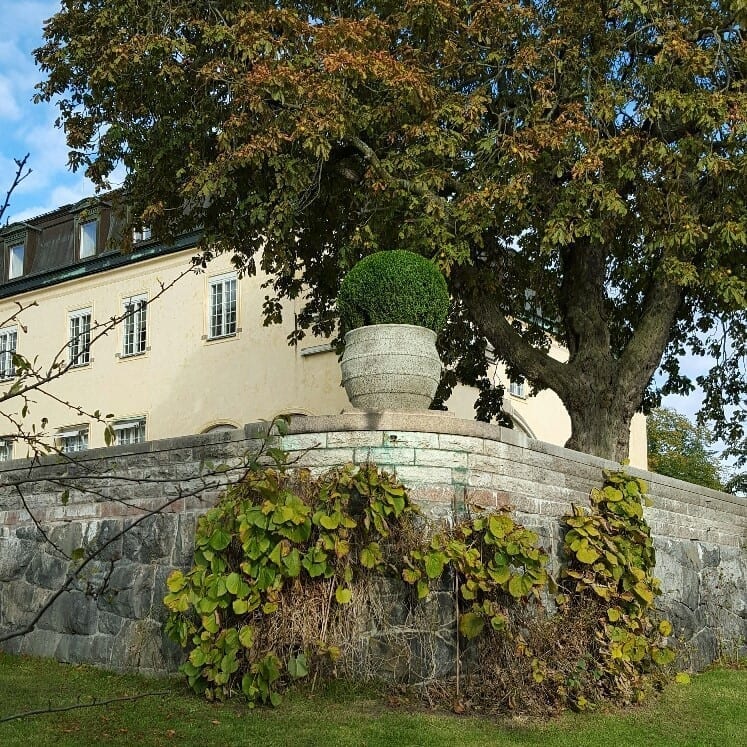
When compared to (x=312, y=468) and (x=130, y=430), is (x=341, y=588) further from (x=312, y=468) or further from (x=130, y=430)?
(x=130, y=430)

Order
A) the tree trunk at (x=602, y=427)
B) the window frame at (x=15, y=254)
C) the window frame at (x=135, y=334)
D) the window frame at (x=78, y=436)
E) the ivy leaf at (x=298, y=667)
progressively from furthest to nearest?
1. the window frame at (x=15, y=254)
2. the window frame at (x=78, y=436)
3. the window frame at (x=135, y=334)
4. the tree trunk at (x=602, y=427)
5. the ivy leaf at (x=298, y=667)

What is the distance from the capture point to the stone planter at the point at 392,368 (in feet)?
24.8

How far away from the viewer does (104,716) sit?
6.30 meters

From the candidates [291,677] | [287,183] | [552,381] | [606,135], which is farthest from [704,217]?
[291,677]

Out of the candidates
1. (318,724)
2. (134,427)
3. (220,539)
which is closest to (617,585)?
(318,724)

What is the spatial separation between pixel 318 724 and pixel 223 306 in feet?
52.1

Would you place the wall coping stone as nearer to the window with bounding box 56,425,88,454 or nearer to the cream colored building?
the cream colored building

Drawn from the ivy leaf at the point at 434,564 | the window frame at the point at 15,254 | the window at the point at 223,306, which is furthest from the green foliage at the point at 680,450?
the ivy leaf at the point at 434,564

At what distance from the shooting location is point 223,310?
21.2m

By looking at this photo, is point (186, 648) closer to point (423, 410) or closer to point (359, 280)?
point (423, 410)

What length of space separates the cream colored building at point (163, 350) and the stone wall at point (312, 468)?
339 inches

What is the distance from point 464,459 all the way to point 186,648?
8.03 feet

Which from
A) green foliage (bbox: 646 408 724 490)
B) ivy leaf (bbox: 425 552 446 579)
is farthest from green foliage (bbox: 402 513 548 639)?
green foliage (bbox: 646 408 724 490)

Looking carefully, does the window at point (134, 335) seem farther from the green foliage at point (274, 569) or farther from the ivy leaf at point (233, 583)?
the ivy leaf at point (233, 583)
